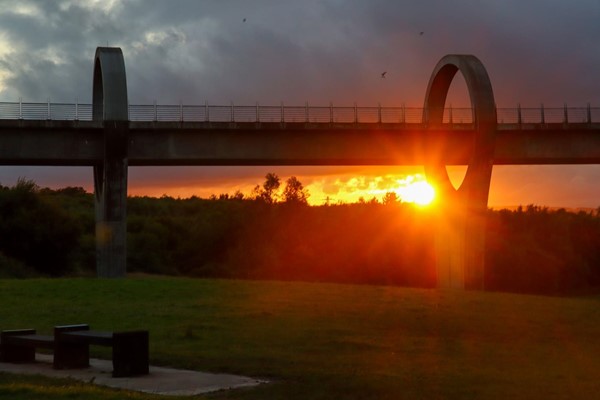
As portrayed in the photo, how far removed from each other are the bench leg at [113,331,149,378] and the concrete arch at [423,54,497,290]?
3817 centimetres

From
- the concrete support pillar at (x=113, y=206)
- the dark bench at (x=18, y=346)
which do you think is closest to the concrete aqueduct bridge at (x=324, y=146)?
the concrete support pillar at (x=113, y=206)

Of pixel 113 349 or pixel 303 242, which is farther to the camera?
pixel 303 242

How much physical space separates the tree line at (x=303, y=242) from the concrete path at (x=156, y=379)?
53.0 metres

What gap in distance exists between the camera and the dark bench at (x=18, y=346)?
16094 mm

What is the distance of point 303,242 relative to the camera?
8556 cm

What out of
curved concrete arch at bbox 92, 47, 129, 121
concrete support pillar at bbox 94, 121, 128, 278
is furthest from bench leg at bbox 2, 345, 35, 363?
curved concrete arch at bbox 92, 47, 129, 121

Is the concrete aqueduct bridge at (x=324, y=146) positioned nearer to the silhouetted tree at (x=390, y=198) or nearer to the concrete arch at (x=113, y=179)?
the concrete arch at (x=113, y=179)

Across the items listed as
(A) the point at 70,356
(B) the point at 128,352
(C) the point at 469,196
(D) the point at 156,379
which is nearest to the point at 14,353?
(A) the point at 70,356

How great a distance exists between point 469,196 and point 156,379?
38775 mm

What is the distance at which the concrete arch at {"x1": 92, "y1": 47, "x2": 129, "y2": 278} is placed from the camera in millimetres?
46406

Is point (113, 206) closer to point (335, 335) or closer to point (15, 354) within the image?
point (335, 335)

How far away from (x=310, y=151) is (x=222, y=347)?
108 feet

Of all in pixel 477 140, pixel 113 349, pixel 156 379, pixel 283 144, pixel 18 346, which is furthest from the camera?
pixel 477 140

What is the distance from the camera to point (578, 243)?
88812mm
